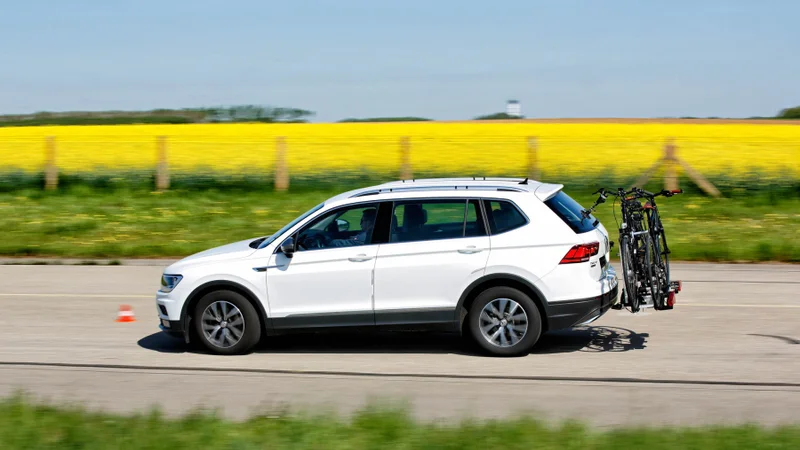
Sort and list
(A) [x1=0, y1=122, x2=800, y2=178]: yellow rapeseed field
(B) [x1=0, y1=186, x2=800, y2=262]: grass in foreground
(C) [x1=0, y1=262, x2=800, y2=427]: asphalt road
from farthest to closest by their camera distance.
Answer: (A) [x1=0, y1=122, x2=800, y2=178]: yellow rapeseed field → (B) [x1=0, y1=186, x2=800, y2=262]: grass in foreground → (C) [x1=0, y1=262, x2=800, y2=427]: asphalt road

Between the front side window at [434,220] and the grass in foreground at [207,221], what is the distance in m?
8.17

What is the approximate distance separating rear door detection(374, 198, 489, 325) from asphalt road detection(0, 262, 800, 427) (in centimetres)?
48

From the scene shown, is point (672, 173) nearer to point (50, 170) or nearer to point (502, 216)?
point (502, 216)

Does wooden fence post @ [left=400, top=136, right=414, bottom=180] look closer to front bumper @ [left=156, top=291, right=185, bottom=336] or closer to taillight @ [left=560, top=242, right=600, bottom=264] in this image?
front bumper @ [left=156, top=291, right=185, bottom=336]

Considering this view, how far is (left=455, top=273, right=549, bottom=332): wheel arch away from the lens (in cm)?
972

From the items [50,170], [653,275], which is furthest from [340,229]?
[50,170]

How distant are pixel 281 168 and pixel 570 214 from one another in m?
16.7

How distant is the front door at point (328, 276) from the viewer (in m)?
9.97

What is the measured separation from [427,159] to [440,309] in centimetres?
2182

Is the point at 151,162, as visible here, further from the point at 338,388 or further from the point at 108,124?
the point at 338,388

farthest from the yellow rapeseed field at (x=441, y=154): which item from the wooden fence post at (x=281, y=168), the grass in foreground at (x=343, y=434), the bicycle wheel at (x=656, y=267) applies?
the grass in foreground at (x=343, y=434)

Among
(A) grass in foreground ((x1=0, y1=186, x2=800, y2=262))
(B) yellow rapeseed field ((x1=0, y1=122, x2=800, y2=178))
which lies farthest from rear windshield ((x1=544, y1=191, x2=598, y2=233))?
(B) yellow rapeseed field ((x1=0, y1=122, x2=800, y2=178))

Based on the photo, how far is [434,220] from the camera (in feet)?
33.1

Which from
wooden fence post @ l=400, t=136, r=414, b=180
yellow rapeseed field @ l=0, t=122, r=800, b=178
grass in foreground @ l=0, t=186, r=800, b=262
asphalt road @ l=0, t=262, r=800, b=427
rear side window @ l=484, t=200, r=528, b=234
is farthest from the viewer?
yellow rapeseed field @ l=0, t=122, r=800, b=178
